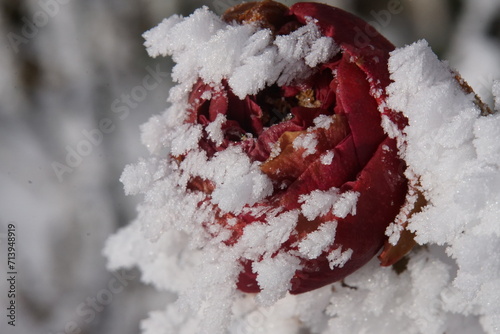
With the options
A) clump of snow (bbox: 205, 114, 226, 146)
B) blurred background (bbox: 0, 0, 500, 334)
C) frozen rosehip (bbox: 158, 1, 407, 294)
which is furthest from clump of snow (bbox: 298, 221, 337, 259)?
blurred background (bbox: 0, 0, 500, 334)

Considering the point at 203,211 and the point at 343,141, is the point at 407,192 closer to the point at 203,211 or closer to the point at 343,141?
the point at 343,141

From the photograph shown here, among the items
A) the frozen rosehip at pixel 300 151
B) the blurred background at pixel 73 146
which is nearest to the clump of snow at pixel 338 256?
the frozen rosehip at pixel 300 151

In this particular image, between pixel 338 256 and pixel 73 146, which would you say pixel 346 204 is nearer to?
pixel 338 256

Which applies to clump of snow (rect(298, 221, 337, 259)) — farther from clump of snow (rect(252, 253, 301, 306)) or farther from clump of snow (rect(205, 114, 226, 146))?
clump of snow (rect(205, 114, 226, 146))

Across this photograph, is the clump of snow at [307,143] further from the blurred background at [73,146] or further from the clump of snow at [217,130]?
the blurred background at [73,146]

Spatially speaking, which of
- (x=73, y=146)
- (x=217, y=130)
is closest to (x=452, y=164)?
(x=217, y=130)

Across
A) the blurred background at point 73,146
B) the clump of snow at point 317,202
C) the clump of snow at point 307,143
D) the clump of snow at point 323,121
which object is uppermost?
the clump of snow at point 323,121
